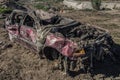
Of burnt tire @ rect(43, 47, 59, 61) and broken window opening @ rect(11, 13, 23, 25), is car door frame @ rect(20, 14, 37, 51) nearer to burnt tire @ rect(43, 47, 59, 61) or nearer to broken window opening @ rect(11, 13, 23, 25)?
burnt tire @ rect(43, 47, 59, 61)

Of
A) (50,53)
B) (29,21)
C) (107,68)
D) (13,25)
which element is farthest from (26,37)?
(107,68)

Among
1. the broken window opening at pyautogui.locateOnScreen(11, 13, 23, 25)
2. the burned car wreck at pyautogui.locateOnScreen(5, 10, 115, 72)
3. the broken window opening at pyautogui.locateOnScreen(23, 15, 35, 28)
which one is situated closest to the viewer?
the burned car wreck at pyautogui.locateOnScreen(5, 10, 115, 72)

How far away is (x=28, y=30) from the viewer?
10148 mm

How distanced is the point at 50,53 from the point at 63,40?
3.63ft

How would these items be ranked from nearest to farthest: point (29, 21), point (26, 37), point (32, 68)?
point (32, 68) → point (26, 37) → point (29, 21)

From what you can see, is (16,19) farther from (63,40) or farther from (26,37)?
(63,40)

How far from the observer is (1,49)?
1127cm

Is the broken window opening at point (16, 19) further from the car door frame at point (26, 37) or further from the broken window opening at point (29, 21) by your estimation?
the car door frame at point (26, 37)

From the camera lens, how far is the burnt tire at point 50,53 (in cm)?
943

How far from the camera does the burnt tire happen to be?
943cm

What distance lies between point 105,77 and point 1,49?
461 centimetres

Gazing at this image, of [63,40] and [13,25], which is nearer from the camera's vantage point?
[63,40]

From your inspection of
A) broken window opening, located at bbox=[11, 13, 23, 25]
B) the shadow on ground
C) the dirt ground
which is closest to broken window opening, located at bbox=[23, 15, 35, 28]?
broken window opening, located at bbox=[11, 13, 23, 25]

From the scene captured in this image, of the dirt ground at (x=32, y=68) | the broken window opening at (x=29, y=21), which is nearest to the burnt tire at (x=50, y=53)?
the dirt ground at (x=32, y=68)
